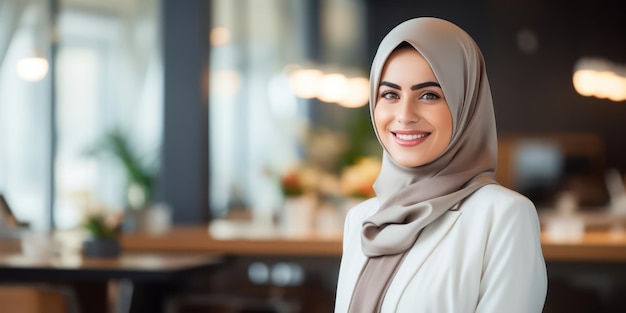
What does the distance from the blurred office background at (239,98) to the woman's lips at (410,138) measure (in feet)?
9.94

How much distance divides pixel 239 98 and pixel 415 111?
23.5 ft

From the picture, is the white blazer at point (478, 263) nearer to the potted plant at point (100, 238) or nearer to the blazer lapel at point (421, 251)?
the blazer lapel at point (421, 251)

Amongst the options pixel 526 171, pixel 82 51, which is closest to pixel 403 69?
pixel 82 51

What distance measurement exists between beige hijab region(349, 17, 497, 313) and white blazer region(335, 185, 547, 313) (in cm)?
3

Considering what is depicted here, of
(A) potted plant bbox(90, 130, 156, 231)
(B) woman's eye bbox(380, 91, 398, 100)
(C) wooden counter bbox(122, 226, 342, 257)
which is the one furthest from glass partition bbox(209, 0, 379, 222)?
(B) woman's eye bbox(380, 91, 398, 100)

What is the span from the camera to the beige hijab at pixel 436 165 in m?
1.86

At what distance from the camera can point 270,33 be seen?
32.0 feet

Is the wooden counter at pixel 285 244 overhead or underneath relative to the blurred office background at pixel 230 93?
underneath

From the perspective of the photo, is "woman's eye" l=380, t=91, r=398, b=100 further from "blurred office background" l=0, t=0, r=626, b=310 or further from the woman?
"blurred office background" l=0, t=0, r=626, b=310

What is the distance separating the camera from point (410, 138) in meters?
1.90

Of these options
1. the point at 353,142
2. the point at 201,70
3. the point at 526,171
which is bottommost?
the point at 526,171

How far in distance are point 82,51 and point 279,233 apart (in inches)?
104

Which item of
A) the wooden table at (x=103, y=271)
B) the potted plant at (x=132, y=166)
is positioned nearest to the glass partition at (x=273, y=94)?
the potted plant at (x=132, y=166)

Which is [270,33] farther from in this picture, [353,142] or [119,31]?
[353,142]
